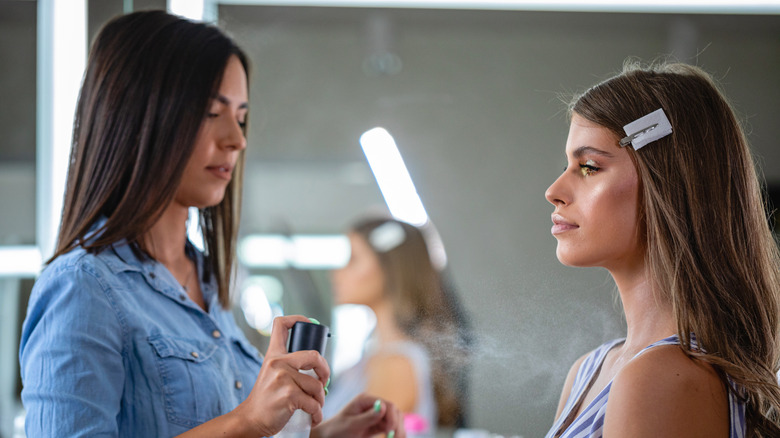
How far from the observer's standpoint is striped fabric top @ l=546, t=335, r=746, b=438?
0.76 m

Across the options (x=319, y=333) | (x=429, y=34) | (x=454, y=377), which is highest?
(x=429, y=34)

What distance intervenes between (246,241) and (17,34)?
2.45ft

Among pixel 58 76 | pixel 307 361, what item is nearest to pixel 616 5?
pixel 307 361

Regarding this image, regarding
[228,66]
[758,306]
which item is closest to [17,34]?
[228,66]

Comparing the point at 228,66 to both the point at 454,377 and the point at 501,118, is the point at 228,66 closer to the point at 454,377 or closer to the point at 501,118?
the point at 501,118

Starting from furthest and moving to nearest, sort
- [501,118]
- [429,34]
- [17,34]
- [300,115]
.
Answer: [17,34], [300,115], [429,34], [501,118]

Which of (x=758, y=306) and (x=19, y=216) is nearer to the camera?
(x=758, y=306)

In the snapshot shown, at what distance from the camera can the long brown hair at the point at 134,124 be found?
1008mm

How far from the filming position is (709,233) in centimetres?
83

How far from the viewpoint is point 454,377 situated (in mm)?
1158

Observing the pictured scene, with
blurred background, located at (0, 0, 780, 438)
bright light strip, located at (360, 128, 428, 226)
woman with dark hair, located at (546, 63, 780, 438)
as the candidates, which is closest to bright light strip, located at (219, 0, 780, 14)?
Result: blurred background, located at (0, 0, 780, 438)

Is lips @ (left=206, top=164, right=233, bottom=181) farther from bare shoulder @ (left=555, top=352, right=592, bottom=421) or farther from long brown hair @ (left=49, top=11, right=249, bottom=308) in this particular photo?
bare shoulder @ (left=555, top=352, right=592, bottom=421)

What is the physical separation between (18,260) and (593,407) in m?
1.43

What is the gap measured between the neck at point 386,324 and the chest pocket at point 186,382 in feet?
1.38
